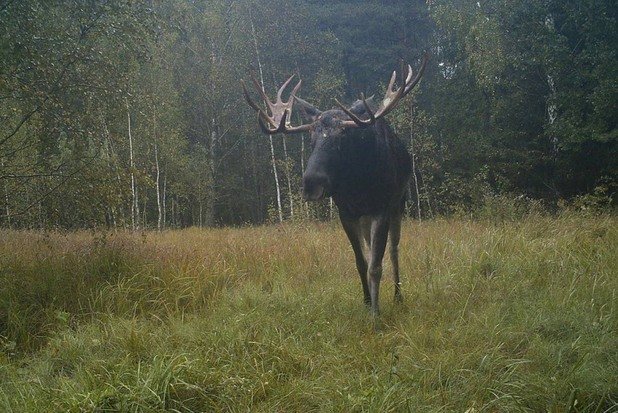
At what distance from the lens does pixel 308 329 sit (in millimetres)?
4430

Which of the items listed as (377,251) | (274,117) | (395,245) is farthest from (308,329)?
(274,117)

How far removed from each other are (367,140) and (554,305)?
2.27 m

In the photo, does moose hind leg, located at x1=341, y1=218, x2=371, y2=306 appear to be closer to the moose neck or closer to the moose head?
the moose neck

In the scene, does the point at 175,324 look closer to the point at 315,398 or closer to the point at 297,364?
the point at 297,364

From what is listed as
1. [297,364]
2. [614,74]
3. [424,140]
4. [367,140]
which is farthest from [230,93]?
[297,364]

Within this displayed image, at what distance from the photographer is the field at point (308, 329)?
125 inches

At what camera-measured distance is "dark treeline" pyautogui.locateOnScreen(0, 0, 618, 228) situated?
670cm

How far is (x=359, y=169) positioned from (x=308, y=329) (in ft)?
5.21

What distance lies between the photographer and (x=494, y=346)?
3889 millimetres

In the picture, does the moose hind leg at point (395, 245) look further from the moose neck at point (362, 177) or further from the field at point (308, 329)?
the moose neck at point (362, 177)

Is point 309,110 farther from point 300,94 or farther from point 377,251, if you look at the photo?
point 300,94

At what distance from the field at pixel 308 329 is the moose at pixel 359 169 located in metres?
0.60

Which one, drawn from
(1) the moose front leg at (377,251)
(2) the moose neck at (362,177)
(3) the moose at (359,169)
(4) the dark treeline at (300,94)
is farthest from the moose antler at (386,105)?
(4) the dark treeline at (300,94)

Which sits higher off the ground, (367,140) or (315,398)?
(367,140)
